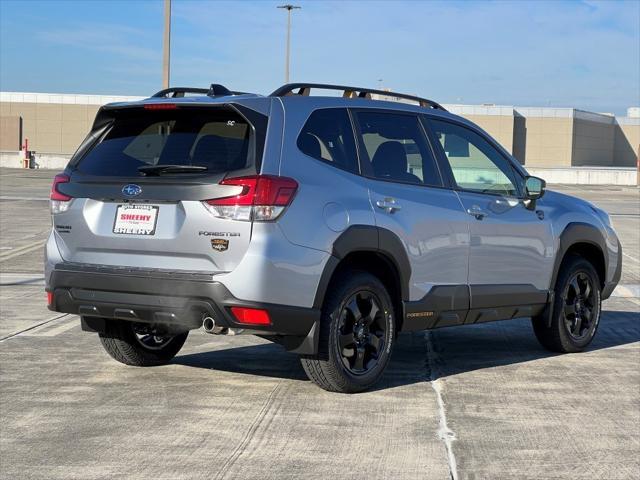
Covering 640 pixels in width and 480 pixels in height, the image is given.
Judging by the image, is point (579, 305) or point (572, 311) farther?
point (579, 305)

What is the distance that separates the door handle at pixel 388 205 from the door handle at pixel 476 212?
2.69ft

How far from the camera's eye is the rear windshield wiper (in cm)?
625

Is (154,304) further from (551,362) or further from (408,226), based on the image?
(551,362)

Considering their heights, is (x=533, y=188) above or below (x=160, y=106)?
below

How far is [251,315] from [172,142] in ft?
3.92

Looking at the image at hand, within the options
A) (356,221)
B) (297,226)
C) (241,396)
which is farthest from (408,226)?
(241,396)

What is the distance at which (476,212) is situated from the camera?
7.61 m

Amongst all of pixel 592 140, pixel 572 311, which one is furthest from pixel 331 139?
pixel 592 140

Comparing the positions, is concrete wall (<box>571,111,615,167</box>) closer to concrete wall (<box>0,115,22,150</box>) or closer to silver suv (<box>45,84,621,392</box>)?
concrete wall (<box>0,115,22,150</box>)

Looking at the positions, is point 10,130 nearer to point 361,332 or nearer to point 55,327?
point 55,327

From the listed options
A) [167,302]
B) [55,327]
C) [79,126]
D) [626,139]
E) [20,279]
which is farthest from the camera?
[626,139]

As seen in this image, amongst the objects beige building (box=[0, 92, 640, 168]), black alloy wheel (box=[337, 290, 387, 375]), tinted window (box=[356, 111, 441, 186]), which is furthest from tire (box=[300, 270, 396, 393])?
beige building (box=[0, 92, 640, 168])

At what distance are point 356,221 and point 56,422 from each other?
2.13 meters

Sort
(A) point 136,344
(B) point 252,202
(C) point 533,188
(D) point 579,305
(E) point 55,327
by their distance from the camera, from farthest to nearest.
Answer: (E) point 55,327 < (D) point 579,305 < (C) point 533,188 < (A) point 136,344 < (B) point 252,202
